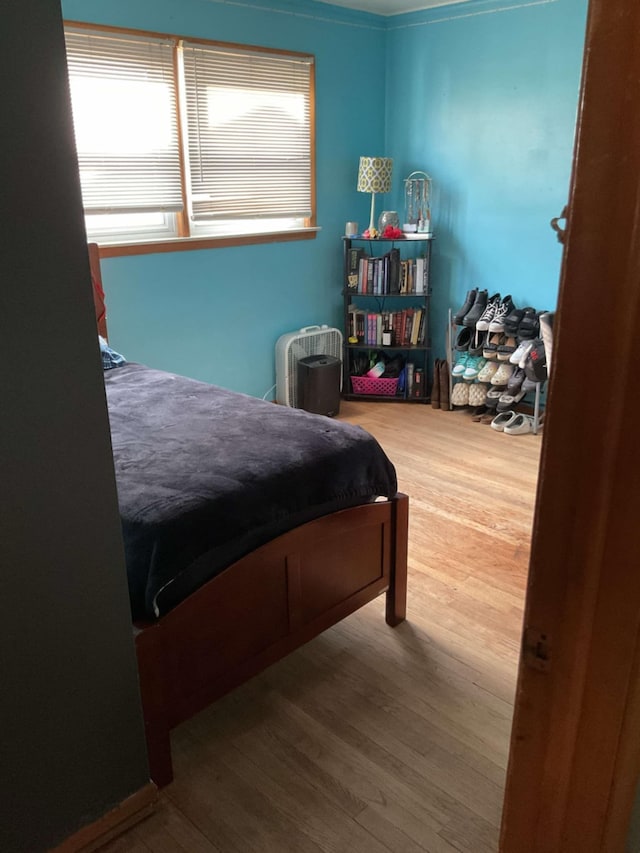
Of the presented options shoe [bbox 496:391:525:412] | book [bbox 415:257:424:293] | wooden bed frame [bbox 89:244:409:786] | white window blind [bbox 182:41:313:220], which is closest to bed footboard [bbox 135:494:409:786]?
wooden bed frame [bbox 89:244:409:786]

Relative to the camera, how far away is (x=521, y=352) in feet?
13.4

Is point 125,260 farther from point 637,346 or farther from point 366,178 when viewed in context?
point 637,346

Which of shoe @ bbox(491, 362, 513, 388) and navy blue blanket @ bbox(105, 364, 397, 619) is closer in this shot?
navy blue blanket @ bbox(105, 364, 397, 619)

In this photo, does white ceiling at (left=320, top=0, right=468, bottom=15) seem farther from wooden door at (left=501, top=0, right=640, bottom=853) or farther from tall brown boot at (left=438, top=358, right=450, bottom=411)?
wooden door at (left=501, top=0, right=640, bottom=853)

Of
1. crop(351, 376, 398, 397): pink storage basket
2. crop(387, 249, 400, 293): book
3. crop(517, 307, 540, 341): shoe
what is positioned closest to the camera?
crop(517, 307, 540, 341): shoe

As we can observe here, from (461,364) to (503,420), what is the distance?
462 millimetres

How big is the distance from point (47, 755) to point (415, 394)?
12.1ft

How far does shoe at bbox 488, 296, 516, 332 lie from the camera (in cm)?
423

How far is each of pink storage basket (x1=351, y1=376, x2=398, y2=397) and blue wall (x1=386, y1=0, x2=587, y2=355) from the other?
0.55 m

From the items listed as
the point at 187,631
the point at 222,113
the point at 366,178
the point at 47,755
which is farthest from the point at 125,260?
the point at 47,755

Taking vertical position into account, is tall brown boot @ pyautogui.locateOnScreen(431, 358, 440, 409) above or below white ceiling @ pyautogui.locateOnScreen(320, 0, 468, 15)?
below

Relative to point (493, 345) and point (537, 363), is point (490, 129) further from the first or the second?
point (537, 363)

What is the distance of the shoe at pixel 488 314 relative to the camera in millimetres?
4281

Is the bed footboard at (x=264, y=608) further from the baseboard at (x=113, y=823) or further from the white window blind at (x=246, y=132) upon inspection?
the white window blind at (x=246, y=132)
